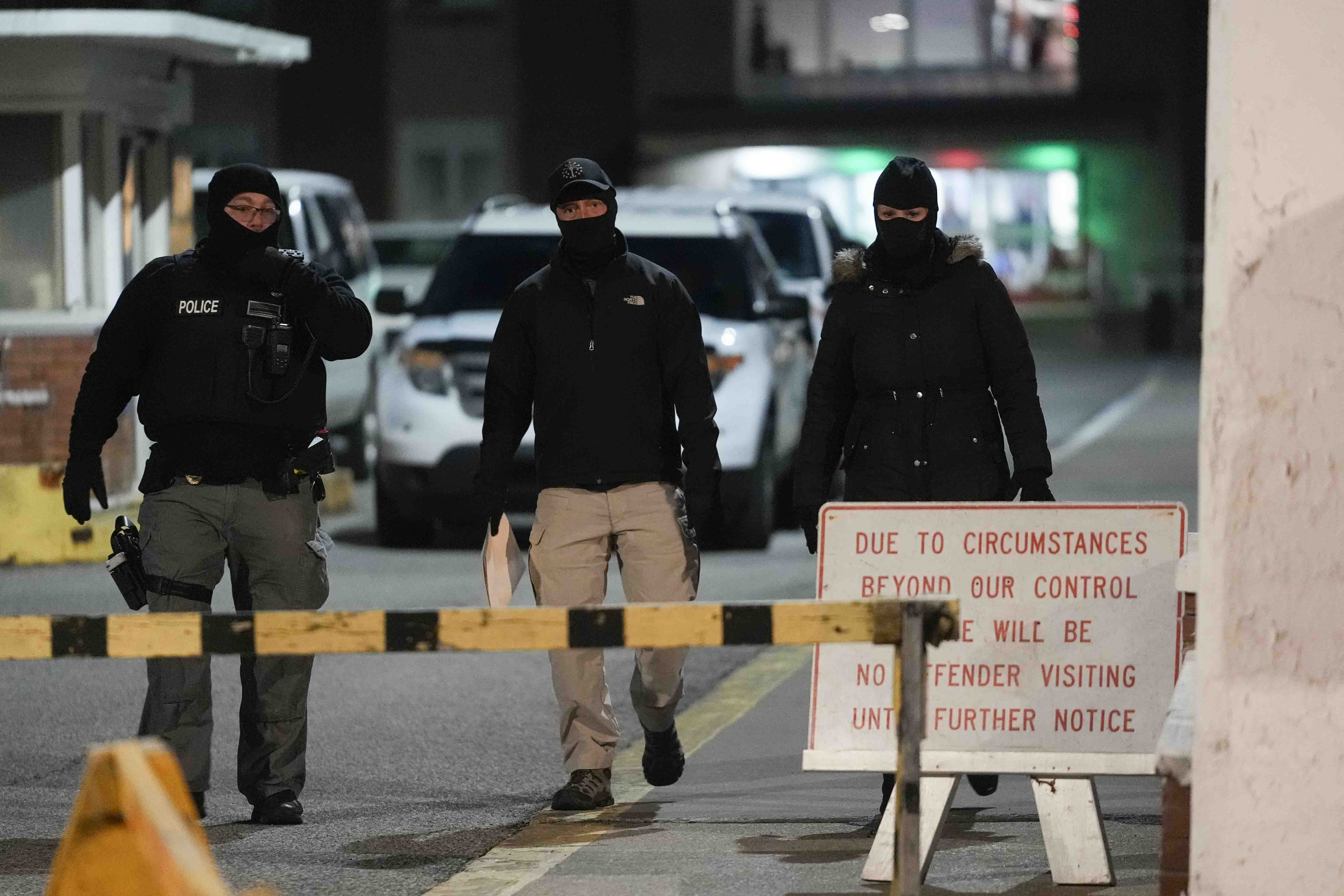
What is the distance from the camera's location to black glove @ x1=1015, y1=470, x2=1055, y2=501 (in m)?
6.51

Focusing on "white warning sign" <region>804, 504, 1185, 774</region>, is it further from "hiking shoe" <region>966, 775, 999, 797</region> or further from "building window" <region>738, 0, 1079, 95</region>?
"building window" <region>738, 0, 1079, 95</region>

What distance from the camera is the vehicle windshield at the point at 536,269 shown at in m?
13.0

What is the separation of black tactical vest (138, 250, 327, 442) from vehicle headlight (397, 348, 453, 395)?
6.17m

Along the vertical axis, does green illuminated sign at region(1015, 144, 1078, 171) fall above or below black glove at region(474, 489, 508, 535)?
above

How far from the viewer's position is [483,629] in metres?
4.81

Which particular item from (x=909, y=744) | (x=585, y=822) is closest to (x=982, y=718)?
(x=909, y=744)

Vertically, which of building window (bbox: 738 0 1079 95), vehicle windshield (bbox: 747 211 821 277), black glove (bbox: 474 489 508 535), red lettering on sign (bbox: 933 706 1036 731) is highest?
building window (bbox: 738 0 1079 95)

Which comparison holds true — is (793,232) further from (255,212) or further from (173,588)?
(173,588)

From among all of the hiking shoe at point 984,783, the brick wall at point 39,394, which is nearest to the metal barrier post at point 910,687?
the hiking shoe at point 984,783

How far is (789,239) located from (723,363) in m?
4.47

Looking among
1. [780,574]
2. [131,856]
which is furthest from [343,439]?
[131,856]

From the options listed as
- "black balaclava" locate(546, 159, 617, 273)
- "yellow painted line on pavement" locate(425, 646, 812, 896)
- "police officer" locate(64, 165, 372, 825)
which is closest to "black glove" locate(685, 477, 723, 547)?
"black balaclava" locate(546, 159, 617, 273)

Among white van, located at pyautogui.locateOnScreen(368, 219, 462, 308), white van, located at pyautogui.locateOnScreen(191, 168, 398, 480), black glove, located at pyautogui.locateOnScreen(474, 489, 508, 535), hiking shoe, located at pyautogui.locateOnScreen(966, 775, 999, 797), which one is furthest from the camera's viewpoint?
white van, located at pyautogui.locateOnScreen(368, 219, 462, 308)

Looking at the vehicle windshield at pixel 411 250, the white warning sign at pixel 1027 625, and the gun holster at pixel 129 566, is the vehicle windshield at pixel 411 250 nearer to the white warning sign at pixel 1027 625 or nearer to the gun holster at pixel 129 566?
the gun holster at pixel 129 566
